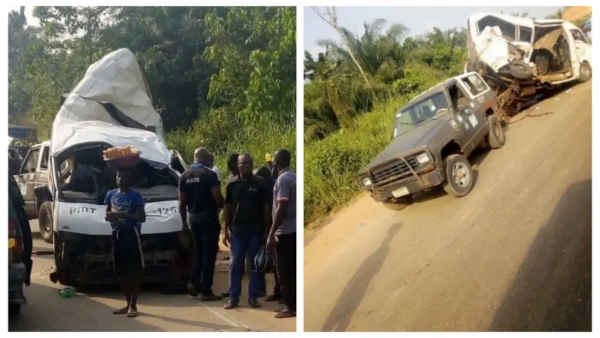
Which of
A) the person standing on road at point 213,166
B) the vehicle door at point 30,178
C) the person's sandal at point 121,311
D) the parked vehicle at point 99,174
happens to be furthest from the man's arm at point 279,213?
the vehicle door at point 30,178

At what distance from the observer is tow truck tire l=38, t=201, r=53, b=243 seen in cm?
818

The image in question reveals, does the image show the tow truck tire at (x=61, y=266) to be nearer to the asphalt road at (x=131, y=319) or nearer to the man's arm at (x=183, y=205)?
the asphalt road at (x=131, y=319)

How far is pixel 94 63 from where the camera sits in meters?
8.09

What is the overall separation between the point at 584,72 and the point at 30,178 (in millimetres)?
7160

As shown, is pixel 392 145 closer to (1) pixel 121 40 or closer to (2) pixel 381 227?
(2) pixel 381 227

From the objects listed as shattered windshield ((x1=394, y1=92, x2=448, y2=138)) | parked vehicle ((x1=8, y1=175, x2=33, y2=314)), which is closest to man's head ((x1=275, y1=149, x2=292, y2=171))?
shattered windshield ((x1=394, y1=92, x2=448, y2=138))

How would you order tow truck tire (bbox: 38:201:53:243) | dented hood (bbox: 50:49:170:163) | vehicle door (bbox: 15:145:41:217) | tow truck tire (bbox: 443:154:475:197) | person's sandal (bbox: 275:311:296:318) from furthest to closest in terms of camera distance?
vehicle door (bbox: 15:145:41:217) → tow truck tire (bbox: 38:201:53:243) → dented hood (bbox: 50:49:170:163) → tow truck tire (bbox: 443:154:475:197) → person's sandal (bbox: 275:311:296:318)

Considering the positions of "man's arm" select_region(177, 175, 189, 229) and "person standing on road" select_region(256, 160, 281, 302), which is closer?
"person standing on road" select_region(256, 160, 281, 302)

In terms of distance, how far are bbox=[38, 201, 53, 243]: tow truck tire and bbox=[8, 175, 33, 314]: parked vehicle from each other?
151 cm

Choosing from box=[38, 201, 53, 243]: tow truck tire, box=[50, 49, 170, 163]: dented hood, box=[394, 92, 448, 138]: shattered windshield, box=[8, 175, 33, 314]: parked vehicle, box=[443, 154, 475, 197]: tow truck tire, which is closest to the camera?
box=[8, 175, 33, 314]: parked vehicle

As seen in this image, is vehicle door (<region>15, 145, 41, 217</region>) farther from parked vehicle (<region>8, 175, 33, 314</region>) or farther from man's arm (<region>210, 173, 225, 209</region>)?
man's arm (<region>210, 173, 225, 209</region>)

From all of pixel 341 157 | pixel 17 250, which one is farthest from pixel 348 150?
pixel 17 250

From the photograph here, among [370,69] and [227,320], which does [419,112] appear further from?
[227,320]
